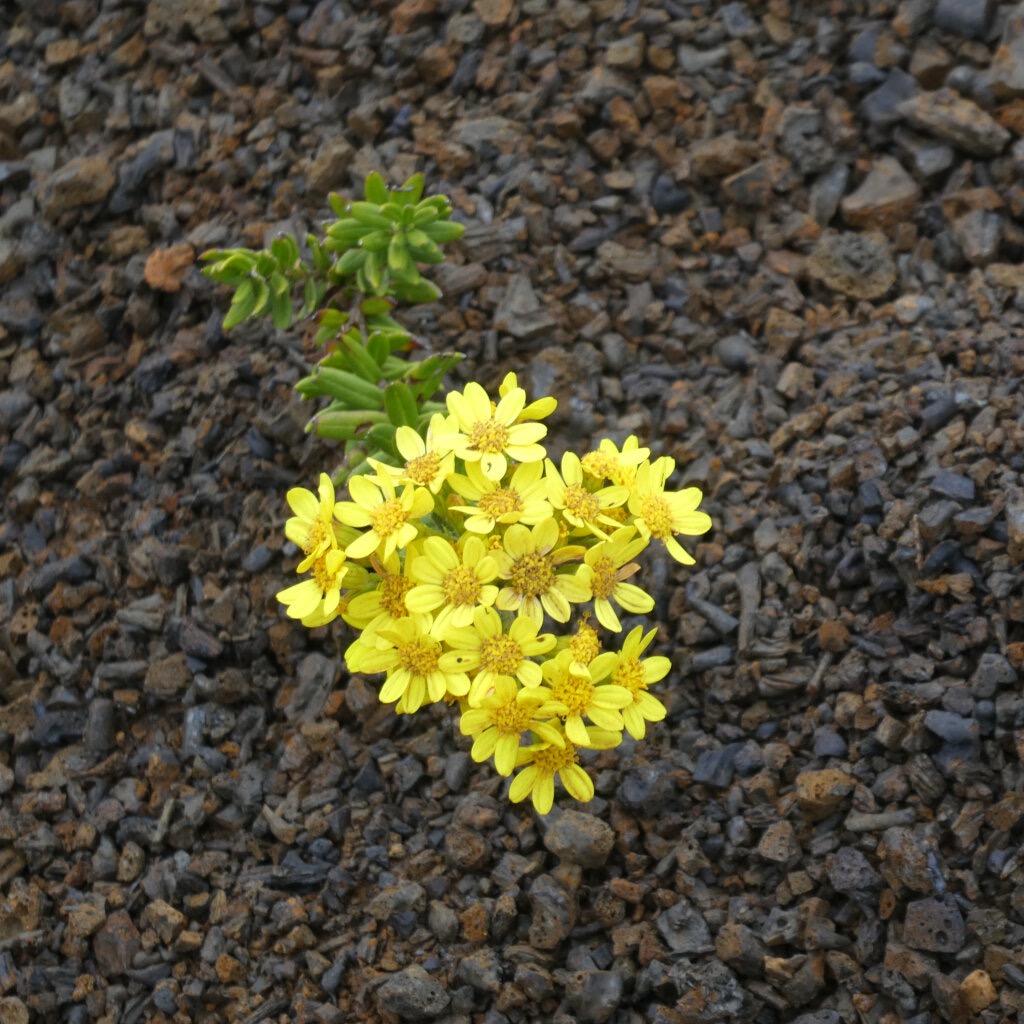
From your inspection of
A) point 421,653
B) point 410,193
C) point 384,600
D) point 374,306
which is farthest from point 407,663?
point 410,193

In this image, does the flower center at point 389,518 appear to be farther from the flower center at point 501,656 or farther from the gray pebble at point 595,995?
the gray pebble at point 595,995

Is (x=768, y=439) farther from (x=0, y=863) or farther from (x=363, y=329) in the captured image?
(x=0, y=863)

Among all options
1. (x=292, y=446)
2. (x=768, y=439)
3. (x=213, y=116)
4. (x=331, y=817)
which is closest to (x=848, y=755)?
(x=768, y=439)

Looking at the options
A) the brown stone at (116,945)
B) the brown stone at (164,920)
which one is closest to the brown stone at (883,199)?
the brown stone at (164,920)

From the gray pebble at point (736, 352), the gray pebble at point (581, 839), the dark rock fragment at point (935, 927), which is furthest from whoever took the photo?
the gray pebble at point (736, 352)

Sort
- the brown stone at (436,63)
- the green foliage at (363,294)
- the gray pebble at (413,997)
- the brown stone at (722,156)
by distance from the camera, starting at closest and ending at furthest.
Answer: the gray pebble at (413,997) < the green foliage at (363,294) < the brown stone at (722,156) < the brown stone at (436,63)

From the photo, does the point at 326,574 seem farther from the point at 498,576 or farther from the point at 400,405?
the point at 400,405
